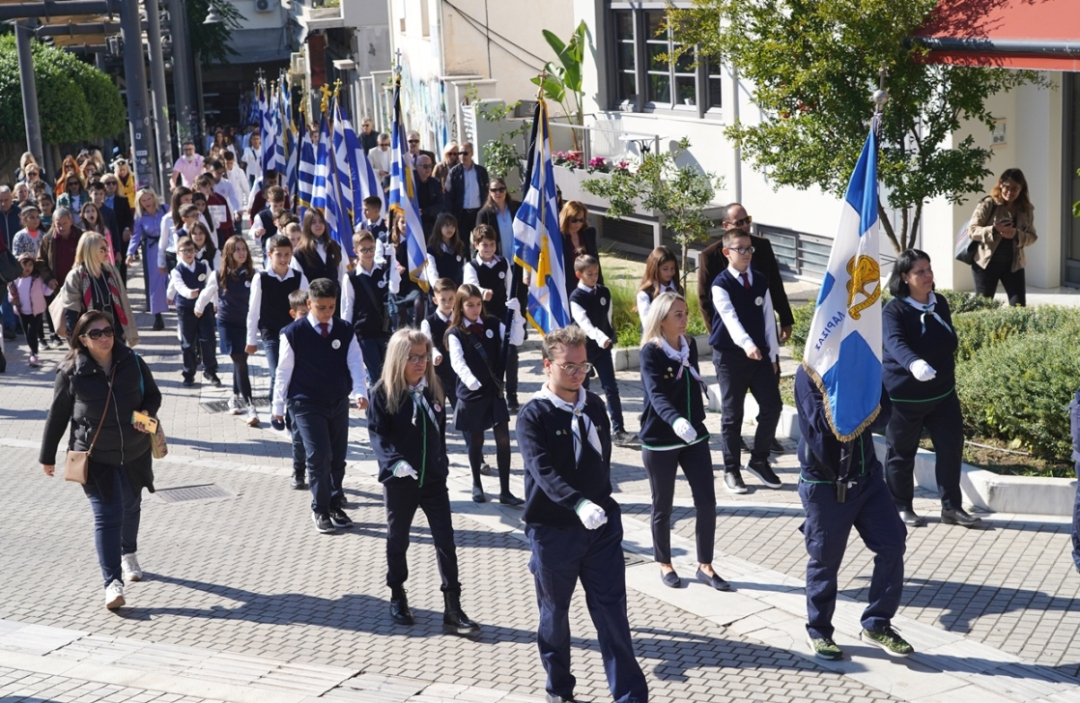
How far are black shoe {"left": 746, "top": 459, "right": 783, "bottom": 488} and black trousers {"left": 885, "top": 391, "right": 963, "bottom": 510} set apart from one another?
125cm

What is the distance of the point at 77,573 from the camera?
30.5 feet

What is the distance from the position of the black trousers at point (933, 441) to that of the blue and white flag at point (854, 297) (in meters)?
1.39

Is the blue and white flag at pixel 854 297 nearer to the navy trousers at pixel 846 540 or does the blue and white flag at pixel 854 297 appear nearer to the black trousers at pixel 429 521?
the navy trousers at pixel 846 540

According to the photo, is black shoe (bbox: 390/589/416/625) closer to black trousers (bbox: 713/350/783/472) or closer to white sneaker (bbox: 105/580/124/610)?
white sneaker (bbox: 105/580/124/610)

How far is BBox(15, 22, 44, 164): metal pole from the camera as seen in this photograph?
25438mm

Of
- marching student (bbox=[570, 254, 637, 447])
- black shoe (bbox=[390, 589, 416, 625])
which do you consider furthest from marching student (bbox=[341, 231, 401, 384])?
black shoe (bbox=[390, 589, 416, 625])

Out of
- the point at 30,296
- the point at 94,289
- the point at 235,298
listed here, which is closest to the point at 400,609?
the point at 235,298

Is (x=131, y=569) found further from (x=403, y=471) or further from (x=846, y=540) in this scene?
(x=846, y=540)

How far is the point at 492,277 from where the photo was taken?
12711 mm

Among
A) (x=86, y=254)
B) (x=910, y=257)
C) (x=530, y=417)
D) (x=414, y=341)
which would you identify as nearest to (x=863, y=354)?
(x=910, y=257)

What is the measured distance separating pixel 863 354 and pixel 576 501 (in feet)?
6.58

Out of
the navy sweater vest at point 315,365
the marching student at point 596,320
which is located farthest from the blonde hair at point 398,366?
the marching student at point 596,320

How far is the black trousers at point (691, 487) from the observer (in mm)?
8320

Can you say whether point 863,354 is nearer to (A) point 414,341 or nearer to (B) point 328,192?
(A) point 414,341
